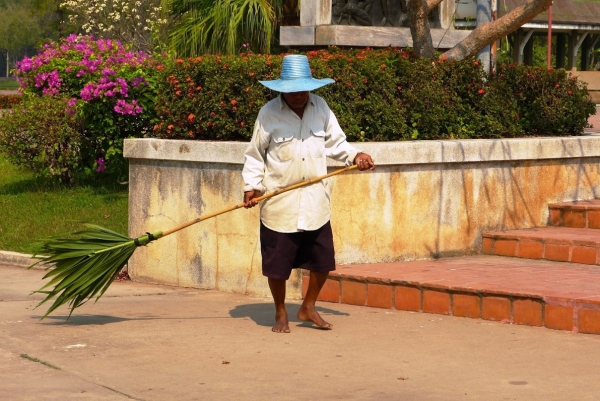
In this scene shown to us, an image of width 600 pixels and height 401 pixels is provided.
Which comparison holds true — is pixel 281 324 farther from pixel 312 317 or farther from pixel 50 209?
pixel 50 209

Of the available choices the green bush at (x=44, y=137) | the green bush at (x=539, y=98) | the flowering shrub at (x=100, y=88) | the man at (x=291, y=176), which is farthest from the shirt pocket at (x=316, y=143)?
the green bush at (x=44, y=137)

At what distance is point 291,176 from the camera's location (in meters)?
6.54

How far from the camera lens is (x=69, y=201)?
1186 centimetres

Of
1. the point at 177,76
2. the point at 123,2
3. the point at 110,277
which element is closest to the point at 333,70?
the point at 177,76

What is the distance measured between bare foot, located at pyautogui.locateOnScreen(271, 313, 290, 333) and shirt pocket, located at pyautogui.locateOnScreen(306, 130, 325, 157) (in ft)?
3.27

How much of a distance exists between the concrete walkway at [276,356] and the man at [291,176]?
1.38 ft

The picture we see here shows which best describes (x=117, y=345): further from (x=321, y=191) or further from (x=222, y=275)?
(x=222, y=275)

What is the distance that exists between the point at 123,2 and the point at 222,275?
19.5 meters

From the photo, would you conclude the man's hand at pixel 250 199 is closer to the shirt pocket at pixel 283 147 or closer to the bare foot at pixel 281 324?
the shirt pocket at pixel 283 147

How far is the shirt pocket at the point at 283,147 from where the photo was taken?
650 cm

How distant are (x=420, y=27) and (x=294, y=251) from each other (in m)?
3.54

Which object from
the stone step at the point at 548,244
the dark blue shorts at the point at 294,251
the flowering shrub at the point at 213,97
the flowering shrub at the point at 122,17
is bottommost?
the stone step at the point at 548,244

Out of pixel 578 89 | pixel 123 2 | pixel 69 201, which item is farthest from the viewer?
pixel 123 2

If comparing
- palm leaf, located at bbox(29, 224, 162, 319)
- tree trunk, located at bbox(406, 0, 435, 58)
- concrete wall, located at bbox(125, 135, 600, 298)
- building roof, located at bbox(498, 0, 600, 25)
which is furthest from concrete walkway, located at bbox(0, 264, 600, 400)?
building roof, located at bbox(498, 0, 600, 25)
